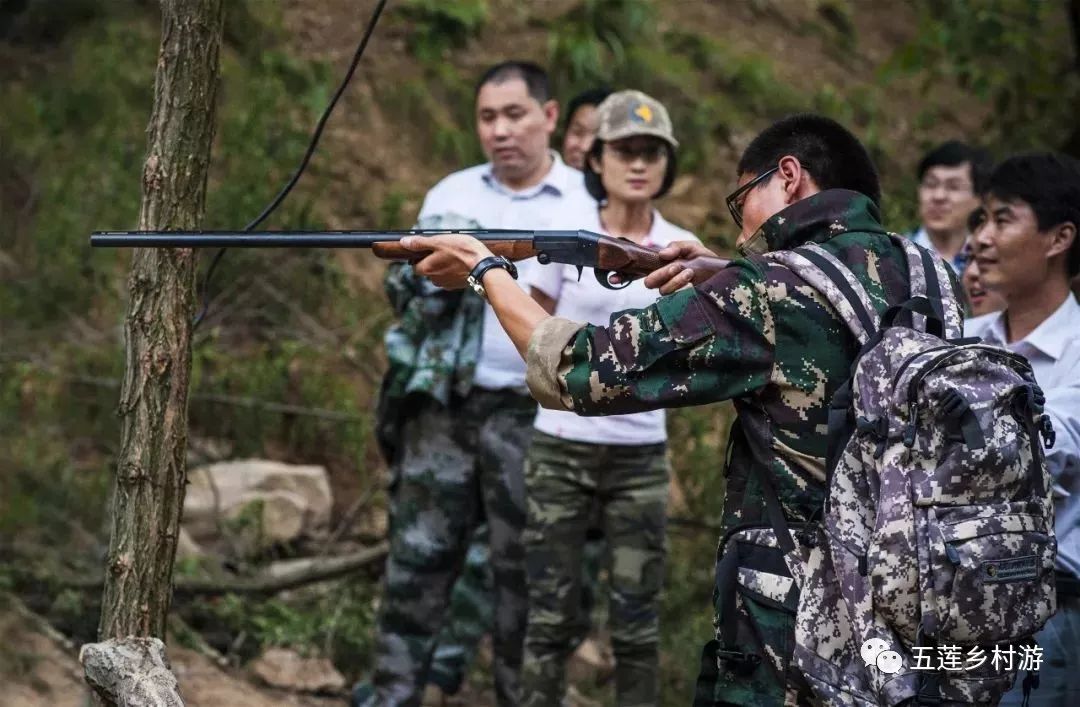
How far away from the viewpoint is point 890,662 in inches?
108

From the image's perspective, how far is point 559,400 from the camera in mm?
2998

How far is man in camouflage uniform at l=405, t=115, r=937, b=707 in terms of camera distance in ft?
9.48

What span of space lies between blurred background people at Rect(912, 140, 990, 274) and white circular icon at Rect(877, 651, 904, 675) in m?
3.49

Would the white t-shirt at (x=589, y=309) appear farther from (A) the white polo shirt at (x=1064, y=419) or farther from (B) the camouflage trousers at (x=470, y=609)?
(A) the white polo shirt at (x=1064, y=419)

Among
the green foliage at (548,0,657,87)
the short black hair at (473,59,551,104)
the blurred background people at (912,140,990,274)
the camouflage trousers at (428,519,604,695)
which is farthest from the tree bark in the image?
the green foliage at (548,0,657,87)

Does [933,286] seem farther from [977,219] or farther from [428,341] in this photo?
[428,341]

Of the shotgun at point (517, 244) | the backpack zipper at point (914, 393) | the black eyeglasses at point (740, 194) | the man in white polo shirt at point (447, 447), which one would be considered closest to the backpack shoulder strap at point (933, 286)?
the backpack zipper at point (914, 393)

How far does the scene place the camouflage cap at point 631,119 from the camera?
17.2ft

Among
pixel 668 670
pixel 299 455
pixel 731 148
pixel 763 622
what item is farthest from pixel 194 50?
pixel 731 148

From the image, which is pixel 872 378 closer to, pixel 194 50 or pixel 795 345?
pixel 795 345

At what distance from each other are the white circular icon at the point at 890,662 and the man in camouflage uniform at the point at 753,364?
214mm

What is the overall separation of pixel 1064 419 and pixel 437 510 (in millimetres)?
2414

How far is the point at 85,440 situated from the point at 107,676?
12.5 ft

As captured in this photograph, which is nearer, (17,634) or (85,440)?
(17,634)
